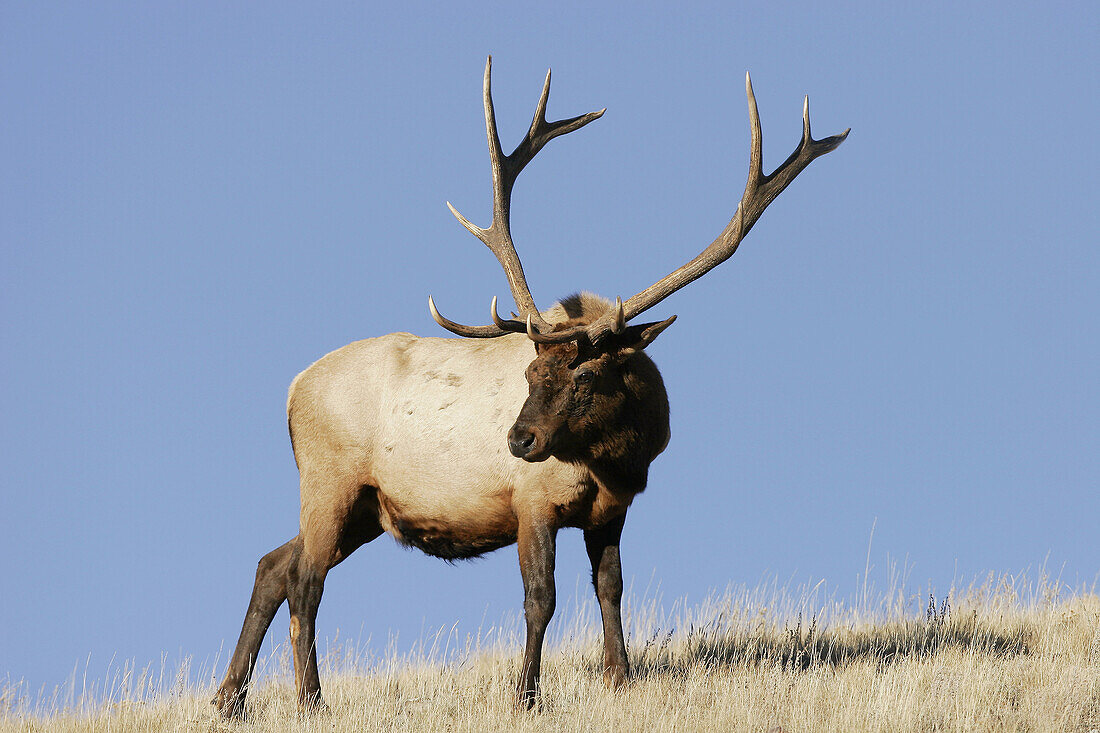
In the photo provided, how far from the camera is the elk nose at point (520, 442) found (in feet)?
24.7

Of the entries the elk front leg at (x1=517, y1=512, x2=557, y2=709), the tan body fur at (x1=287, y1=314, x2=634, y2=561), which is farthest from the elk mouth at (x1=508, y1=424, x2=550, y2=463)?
the elk front leg at (x1=517, y1=512, x2=557, y2=709)

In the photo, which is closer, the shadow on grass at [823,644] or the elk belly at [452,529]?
the elk belly at [452,529]

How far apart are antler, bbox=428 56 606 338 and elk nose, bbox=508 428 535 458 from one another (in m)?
0.89

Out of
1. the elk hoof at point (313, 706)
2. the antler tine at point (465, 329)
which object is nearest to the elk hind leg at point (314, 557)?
the elk hoof at point (313, 706)

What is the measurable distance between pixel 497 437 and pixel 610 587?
129cm

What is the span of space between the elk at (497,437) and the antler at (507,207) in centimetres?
1

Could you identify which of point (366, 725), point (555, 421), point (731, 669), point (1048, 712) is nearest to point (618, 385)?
point (555, 421)

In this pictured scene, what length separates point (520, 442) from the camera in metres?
7.52

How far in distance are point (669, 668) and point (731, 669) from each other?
2.32 ft

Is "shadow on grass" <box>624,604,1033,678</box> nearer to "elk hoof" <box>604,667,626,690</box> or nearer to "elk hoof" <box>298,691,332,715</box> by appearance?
"elk hoof" <box>604,667,626,690</box>

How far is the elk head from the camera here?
7.72 meters

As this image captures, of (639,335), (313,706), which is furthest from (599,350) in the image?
(313,706)

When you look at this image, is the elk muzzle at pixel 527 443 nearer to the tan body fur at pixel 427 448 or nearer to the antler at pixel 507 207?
the tan body fur at pixel 427 448

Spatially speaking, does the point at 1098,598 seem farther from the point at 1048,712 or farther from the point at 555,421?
the point at 555,421
